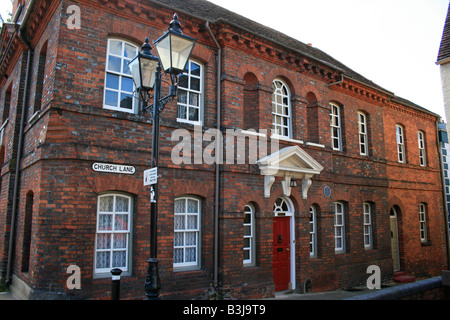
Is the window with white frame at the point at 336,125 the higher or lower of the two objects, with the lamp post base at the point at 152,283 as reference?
higher

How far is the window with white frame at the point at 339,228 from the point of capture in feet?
43.8

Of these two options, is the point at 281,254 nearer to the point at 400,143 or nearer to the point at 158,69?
the point at 158,69

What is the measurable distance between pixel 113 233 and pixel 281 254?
546 cm

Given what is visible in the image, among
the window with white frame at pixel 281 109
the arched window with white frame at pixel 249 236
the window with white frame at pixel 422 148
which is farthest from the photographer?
the window with white frame at pixel 422 148

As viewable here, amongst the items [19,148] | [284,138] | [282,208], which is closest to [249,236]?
[282,208]

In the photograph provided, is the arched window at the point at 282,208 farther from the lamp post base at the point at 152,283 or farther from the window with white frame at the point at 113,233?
the lamp post base at the point at 152,283

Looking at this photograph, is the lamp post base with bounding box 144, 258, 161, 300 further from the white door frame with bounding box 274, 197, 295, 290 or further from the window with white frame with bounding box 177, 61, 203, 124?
the white door frame with bounding box 274, 197, 295, 290

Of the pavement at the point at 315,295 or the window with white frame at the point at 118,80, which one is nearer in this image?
the window with white frame at the point at 118,80

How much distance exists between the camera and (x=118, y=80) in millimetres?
8938

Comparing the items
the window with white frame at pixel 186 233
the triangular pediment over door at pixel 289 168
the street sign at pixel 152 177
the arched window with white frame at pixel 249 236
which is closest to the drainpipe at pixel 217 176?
the window with white frame at pixel 186 233

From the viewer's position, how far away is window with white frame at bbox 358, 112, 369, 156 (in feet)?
49.3

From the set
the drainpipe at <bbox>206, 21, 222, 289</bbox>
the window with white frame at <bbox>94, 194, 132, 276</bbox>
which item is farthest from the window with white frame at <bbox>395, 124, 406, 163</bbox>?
the window with white frame at <bbox>94, 194, 132, 276</bbox>

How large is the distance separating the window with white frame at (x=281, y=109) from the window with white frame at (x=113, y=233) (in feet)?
18.2

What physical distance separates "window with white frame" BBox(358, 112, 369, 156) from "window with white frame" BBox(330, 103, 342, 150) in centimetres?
Result: 131
